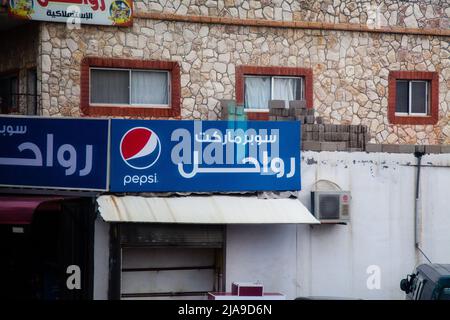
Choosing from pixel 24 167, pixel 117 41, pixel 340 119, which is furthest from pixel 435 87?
pixel 24 167

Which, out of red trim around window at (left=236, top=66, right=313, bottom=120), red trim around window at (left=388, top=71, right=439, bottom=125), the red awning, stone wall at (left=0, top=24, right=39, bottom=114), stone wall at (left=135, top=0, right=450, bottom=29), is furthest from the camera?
red trim around window at (left=388, top=71, right=439, bottom=125)

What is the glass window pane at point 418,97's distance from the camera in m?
21.5

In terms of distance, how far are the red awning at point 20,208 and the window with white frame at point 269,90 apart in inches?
229

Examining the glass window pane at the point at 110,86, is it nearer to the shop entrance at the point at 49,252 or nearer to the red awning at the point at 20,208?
the shop entrance at the point at 49,252

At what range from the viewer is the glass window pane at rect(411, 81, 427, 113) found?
845 inches

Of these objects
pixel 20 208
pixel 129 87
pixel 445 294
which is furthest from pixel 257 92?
pixel 445 294

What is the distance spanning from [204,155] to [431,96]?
6.98 m

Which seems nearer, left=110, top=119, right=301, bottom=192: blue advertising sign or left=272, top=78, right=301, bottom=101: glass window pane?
left=110, top=119, right=301, bottom=192: blue advertising sign

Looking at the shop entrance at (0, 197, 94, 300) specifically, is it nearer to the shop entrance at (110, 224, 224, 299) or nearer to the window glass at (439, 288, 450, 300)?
the shop entrance at (110, 224, 224, 299)

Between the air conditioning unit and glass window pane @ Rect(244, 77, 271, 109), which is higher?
glass window pane @ Rect(244, 77, 271, 109)

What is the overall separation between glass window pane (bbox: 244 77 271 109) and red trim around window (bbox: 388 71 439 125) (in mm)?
2986

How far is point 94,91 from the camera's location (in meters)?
19.3

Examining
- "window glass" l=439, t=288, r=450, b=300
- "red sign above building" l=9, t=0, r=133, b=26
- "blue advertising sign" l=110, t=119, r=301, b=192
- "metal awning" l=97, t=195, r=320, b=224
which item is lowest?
"window glass" l=439, t=288, r=450, b=300

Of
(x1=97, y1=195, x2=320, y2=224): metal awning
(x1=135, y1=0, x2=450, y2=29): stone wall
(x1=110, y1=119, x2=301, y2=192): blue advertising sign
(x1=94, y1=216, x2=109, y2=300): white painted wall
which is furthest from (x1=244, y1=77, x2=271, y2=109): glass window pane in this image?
(x1=94, y1=216, x2=109, y2=300): white painted wall
